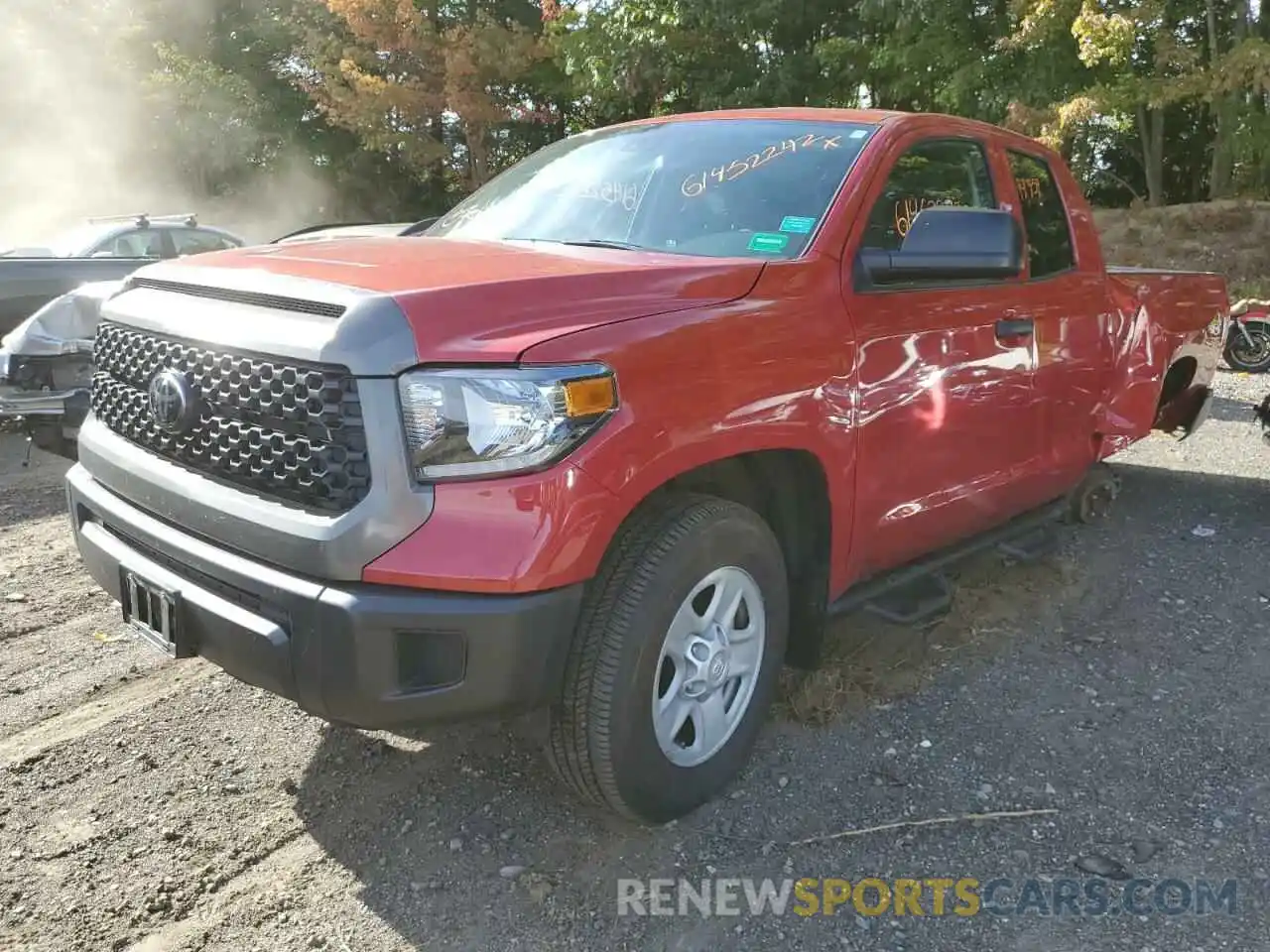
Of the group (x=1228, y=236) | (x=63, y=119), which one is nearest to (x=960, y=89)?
(x=1228, y=236)

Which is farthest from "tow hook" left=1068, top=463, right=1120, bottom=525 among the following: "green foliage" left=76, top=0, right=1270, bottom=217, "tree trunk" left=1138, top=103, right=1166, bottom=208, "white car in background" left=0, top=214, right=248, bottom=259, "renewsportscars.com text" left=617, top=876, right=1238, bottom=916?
"tree trunk" left=1138, top=103, right=1166, bottom=208

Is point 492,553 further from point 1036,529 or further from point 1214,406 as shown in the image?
point 1214,406

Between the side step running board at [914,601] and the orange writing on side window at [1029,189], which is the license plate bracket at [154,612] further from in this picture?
the orange writing on side window at [1029,189]

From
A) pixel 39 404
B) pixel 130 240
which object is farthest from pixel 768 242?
pixel 130 240

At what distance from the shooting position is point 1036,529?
4367 mm

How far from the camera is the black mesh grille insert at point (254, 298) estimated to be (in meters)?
2.34

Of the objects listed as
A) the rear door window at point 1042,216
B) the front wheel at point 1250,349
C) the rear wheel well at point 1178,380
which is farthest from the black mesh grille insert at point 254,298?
the front wheel at point 1250,349

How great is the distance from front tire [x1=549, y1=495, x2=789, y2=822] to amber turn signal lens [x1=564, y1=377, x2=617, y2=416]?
14.2 inches

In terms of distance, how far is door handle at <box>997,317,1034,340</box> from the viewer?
12.0 feet

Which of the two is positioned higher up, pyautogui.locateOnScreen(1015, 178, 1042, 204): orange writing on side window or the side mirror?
pyautogui.locateOnScreen(1015, 178, 1042, 204): orange writing on side window

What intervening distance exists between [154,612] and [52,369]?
4.13 meters

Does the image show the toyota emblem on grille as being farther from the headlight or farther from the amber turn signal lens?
the amber turn signal lens

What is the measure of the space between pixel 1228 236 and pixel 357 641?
15.2 m

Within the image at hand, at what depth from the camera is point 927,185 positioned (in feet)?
11.9
